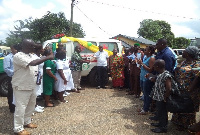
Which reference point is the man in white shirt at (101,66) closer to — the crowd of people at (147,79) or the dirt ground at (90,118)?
the dirt ground at (90,118)

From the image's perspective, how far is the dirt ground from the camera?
3.50 meters

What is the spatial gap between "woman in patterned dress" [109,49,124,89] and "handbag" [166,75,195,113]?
377 cm

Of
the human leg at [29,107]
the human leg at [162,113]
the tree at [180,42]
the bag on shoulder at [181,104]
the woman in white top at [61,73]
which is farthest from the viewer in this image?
the tree at [180,42]

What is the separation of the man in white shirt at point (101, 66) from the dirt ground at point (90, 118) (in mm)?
1499

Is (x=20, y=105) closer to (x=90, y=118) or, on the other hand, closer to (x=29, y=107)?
(x=29, y=107)

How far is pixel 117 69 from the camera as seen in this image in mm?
6969

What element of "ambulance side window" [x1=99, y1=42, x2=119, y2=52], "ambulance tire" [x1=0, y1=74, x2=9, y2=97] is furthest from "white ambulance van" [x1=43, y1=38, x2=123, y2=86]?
"ambulance tire" [x1=0, y1=74, x2=9, y2=97]

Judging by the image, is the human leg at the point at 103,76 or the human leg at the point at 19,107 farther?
the human leg at the point at 103,76

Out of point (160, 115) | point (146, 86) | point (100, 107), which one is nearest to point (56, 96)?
point (100, 107)

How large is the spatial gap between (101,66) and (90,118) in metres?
3.13

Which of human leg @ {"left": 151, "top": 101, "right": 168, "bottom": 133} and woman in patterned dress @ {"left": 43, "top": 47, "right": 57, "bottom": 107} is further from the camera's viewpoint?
woman in patterned dress @ {"left": 43, "top": 47, "right": 57, "bottom": 107}

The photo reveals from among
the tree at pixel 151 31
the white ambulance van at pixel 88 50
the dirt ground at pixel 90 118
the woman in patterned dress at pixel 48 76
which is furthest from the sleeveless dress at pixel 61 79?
the tree at pixel 151 31

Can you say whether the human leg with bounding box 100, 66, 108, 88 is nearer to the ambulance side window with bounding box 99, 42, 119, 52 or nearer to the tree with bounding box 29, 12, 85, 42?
the ambulance side window with bounding box 99, 42, 119, 52

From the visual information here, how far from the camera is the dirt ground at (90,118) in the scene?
3.50 m
